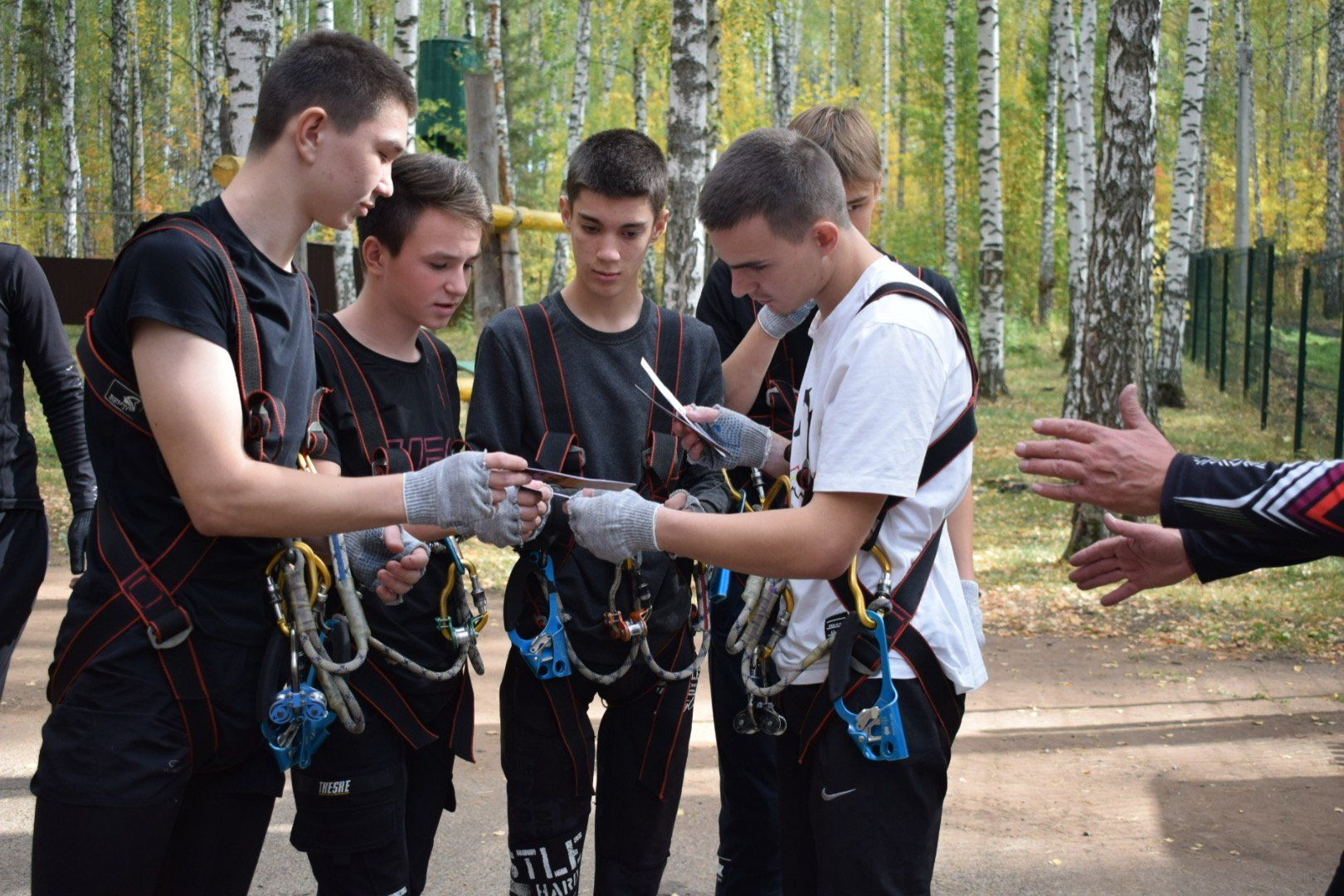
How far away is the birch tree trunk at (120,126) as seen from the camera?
78.6ft

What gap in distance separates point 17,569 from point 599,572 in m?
2.00

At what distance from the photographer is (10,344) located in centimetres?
429

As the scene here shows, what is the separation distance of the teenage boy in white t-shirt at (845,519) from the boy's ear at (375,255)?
987 millimetres

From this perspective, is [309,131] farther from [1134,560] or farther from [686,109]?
[686,109]

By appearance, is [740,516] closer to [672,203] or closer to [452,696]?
[452,696]

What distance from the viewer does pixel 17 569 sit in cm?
403

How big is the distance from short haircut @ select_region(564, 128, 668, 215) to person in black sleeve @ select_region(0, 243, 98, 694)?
1.93 metres

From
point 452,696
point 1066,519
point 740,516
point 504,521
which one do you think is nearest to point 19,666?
point 452,696

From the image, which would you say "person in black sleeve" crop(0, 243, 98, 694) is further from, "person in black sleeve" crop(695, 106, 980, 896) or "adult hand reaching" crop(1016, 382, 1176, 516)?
"adult hand reaching" crop(1016, 382, 1176, 516)

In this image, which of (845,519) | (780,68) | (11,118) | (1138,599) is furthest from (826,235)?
(11,118)

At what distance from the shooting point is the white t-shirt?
8.27ft

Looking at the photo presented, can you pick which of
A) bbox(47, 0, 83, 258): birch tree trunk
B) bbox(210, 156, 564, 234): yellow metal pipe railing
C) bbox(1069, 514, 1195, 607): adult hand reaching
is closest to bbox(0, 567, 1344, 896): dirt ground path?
bbox(1069, 514, 1195, 607): adult hand reaching

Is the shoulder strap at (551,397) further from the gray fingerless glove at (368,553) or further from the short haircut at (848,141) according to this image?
the short haircut at (848,141)

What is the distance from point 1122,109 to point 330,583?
25.9 ft
